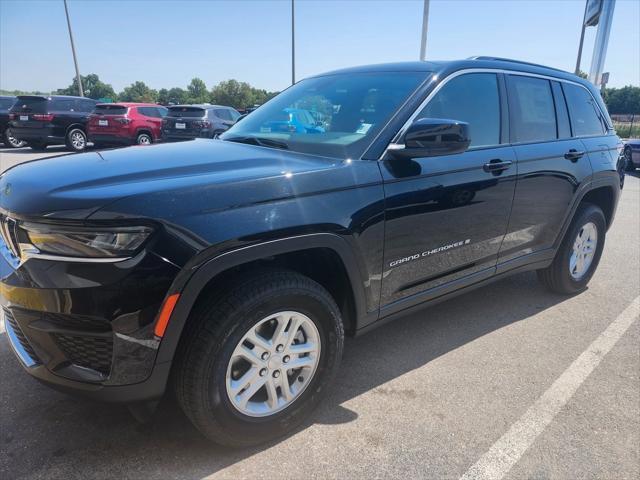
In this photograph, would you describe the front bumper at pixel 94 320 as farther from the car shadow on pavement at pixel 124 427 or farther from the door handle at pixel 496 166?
the door handle at pixel 496 166

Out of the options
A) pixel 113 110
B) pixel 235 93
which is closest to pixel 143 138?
pixel 113 110

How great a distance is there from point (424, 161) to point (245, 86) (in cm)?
8072

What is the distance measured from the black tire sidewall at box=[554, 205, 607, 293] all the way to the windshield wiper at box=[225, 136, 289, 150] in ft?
8.59

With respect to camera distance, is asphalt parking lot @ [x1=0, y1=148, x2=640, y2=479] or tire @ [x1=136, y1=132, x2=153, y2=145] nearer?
asphalt parking lot @ [x1=0, y1=148, x2=640, y2=479]

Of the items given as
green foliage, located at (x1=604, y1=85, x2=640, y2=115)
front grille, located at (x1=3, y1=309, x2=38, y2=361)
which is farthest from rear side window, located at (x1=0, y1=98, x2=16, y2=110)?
green foliage, located at (x1=604, y1=85, x2=640, y2=115)

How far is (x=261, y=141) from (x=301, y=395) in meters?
1.49

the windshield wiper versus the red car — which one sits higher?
the windshield wiper

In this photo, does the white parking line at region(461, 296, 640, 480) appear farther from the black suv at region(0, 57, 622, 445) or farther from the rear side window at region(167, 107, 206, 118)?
the rear side window at region(167, 107, 206, 118)

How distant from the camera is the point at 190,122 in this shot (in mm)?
12984

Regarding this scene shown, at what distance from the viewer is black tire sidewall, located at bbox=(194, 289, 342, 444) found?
195 centimetres

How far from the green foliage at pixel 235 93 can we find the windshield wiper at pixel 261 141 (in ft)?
238

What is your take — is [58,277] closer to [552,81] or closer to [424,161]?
[424,161]

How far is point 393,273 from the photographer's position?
8.43 ft

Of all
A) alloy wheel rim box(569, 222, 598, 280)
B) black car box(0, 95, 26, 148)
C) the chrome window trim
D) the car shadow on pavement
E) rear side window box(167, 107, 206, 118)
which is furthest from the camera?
black car box(0, 95, 26, 148)
